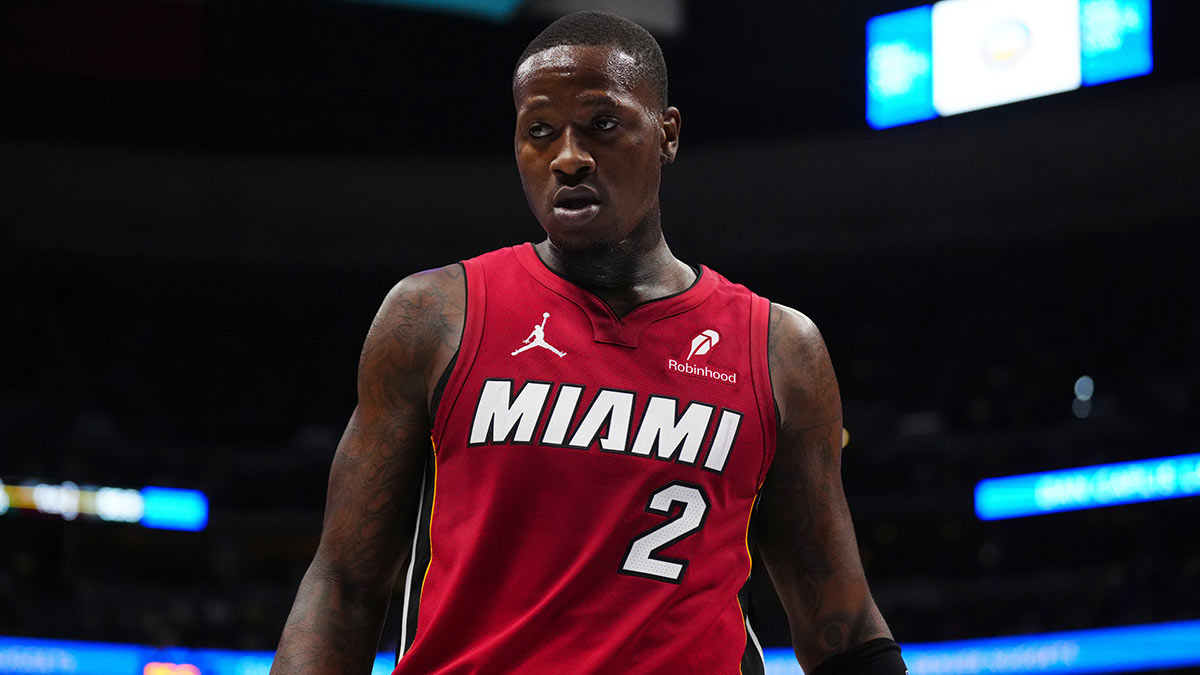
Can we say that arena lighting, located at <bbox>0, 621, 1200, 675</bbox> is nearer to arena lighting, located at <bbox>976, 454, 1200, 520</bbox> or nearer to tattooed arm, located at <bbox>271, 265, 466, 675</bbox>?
arena lighting, located at <bbox>976, 454, 1200, 520</bbox>

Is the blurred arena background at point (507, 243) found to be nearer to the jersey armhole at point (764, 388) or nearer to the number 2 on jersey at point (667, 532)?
the jersey armhole at point (764, 388)

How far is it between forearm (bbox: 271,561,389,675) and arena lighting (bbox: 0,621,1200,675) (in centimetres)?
1205

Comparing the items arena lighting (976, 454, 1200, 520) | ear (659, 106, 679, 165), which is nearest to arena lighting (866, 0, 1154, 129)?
arena lighting (976, 454, 1200, 520)

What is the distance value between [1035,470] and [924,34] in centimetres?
582

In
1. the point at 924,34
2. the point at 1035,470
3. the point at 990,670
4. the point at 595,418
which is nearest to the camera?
the point at 595,418

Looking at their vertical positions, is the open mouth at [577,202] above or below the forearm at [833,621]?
above

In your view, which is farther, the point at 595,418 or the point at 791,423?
the point at 791,423

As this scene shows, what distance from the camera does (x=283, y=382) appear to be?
20.0 meters

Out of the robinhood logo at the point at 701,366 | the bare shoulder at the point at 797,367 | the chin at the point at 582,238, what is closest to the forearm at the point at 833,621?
the bare shoulder at the point at 797,367

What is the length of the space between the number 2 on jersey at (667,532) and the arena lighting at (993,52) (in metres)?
11.5

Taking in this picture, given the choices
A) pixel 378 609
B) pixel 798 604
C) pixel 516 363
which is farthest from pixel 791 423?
pixel 378 609

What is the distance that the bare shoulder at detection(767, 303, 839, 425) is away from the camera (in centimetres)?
208

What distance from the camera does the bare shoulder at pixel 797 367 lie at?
208 cm

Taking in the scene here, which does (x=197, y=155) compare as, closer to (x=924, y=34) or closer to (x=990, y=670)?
(x=924, y=34)
